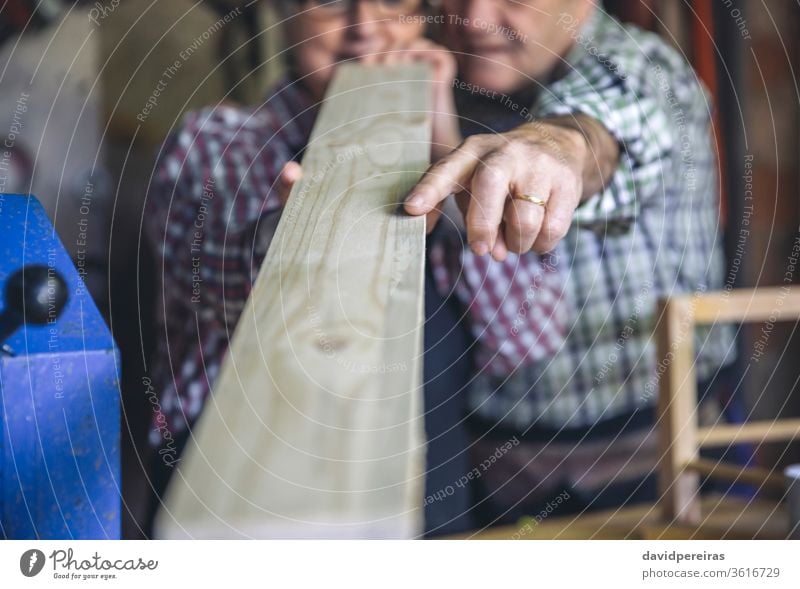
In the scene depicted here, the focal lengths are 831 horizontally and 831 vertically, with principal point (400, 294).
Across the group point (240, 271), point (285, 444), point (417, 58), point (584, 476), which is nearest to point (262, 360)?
point (285, 444)

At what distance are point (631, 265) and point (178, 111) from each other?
1.58 feet

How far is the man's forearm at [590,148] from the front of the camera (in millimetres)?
568

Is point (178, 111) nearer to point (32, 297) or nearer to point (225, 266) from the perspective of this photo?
point (225, 266)

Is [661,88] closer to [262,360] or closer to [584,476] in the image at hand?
[584,476]

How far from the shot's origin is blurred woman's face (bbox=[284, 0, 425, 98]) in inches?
30.4

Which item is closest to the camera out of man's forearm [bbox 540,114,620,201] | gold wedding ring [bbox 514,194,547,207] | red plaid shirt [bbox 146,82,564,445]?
gold wedding ring [bbox 514,194,547,207]

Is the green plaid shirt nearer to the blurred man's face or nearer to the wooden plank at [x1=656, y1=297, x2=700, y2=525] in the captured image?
the blurred man's face

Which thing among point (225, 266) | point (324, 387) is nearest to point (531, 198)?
point (324, 387)

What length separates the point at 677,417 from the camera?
641 mm

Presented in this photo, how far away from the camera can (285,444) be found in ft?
0.92

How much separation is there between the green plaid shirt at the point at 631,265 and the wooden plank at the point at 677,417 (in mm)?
137

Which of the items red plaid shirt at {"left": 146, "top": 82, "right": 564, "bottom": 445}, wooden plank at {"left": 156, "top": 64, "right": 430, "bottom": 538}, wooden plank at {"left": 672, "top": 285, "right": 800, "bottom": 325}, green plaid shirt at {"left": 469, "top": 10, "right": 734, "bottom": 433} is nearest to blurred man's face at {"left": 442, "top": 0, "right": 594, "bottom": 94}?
green plaid shirt at {"left": 469, "top": 10, "right": 734, "bottom": 433}

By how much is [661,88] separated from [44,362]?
64 centimetres

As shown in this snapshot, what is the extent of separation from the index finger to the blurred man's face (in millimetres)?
363
